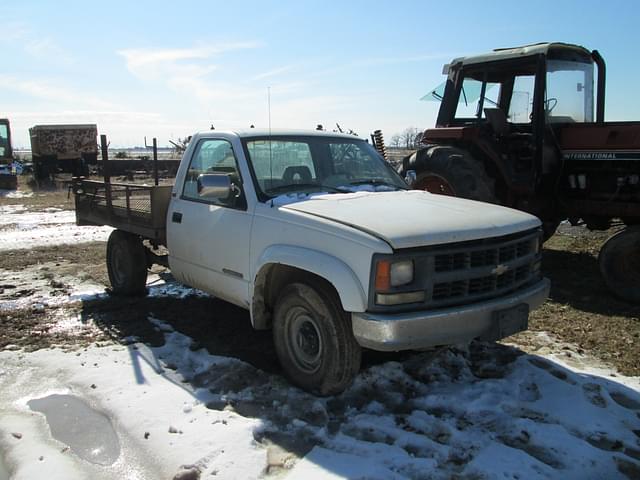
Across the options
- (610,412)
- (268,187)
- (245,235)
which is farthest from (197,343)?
(610,412)

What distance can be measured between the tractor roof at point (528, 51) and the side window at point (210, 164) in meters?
4.27

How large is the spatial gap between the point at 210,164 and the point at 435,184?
3.74m

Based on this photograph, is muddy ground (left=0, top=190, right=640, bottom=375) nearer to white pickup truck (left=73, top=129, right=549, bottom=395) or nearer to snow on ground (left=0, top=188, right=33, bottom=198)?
white pickup truck (left=73, top=129, right=549, bottom=395)

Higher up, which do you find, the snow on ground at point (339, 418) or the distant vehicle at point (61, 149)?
the distant vehicle at point (61, 149)

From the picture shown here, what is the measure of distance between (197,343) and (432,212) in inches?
97.9

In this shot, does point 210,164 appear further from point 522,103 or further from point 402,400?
point 522,103

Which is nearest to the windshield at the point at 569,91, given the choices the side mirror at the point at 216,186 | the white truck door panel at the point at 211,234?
the white truck door panel at the point at 211,234

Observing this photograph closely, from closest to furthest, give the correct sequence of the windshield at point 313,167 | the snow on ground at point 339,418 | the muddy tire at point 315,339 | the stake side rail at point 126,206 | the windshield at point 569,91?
1. the snow on ground at point 339,418
2. the muddy tire at point 315,339
3. the windshield at point 313,167
4. the stake side rail at point 126,206
5. the windshield at point 569,91

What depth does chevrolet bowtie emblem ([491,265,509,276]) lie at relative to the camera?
148 inches

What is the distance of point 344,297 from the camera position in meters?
3.50

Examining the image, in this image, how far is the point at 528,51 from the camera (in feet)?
22.9

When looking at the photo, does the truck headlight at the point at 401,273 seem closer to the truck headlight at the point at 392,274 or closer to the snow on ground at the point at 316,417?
the truck headlight at the point at 392,274

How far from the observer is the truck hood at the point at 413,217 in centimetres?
347

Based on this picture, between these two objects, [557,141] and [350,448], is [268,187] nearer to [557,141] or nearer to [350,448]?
[350,448]
